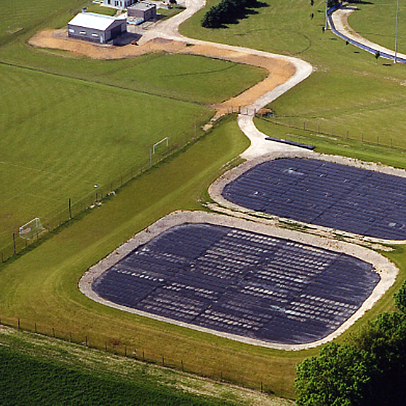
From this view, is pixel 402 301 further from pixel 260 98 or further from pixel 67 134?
pixel 260 98

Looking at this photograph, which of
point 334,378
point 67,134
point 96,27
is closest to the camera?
point 334,378

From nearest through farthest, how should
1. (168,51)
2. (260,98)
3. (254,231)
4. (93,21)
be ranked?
1. (254,231)
2. (260,98)
3. (168,51)
4. (93,21)

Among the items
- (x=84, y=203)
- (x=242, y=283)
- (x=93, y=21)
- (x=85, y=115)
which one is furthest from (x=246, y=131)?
(x=93, y=21)

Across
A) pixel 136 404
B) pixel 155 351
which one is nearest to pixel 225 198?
pixel 155 351

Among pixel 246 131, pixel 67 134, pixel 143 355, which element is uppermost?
pixel 246 131

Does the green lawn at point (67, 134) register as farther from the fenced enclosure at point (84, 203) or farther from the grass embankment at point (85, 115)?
the fenced enclosure at point (84, 203)

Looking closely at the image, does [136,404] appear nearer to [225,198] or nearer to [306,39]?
[225,198]
